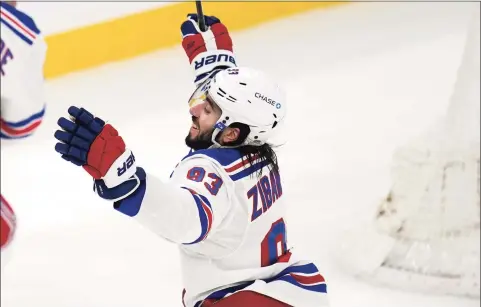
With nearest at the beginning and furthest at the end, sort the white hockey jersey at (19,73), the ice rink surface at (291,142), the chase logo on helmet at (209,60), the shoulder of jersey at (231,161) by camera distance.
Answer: the white hockey jersey at (19,73)
the shoulder of jersey at (231,161)
the chase logo on helmet at (209,60)
the ice rink surface at (291,142)

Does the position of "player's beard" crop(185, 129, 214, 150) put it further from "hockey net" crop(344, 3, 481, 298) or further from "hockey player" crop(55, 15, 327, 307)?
"hockey net" crop(344, 3, 481, 298)

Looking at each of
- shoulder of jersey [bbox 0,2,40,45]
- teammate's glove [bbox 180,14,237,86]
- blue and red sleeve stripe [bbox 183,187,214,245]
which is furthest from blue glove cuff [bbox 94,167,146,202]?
teammate's glove [bbox 180,14,237,86]

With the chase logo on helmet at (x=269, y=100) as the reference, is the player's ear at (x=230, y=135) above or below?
below

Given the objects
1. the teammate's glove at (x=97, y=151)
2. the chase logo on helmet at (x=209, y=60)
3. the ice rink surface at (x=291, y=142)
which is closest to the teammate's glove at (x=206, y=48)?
the chase logo on helmet at (x=209, y=60)

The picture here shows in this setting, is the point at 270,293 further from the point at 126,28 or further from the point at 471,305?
the point at 126,28

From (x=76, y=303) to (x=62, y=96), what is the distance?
1294 mm

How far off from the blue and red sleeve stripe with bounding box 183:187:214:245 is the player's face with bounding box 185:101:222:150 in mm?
175

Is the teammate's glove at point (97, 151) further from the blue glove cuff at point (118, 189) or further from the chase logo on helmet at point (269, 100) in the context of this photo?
the chase logo on helmet at point (269, 100)

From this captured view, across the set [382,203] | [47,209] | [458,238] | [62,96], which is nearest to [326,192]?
[382,203]

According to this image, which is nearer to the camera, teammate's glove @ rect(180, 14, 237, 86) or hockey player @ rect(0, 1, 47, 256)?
hockey player @ rect(0, 1, 47, 256)

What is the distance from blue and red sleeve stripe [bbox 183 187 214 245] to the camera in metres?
1.48

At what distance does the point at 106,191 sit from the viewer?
1.38m

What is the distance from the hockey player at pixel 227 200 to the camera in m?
1.45

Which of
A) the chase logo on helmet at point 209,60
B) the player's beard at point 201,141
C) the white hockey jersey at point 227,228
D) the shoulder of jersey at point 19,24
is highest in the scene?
the chase logo on helmet at point 209,60
